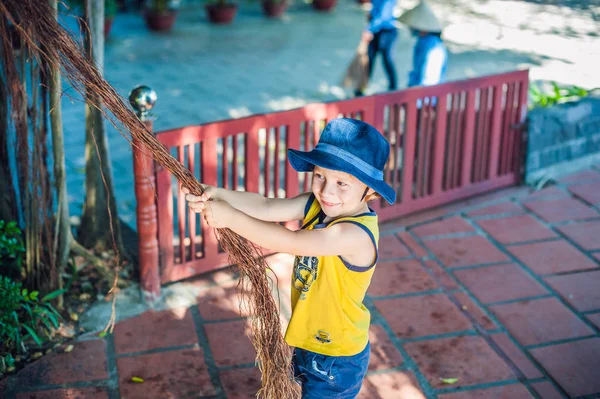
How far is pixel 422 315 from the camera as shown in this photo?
405cm

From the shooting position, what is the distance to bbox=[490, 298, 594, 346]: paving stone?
12.7ft

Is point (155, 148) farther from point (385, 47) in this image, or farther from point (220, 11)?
point (220, 11)

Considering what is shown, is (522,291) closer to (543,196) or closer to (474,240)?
(474,240)

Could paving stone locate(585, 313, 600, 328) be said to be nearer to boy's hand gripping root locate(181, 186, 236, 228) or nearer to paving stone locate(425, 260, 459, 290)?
paving stone locate(425, 260, 459, 290)

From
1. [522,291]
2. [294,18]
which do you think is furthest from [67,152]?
[294,18]

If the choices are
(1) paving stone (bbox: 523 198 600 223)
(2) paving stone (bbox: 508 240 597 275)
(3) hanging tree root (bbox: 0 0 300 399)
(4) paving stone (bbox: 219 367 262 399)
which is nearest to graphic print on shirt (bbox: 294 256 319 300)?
(3) hanging tree root (bbox: 0 0 300 399)

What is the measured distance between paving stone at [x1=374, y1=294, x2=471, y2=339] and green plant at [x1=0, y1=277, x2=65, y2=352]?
1.81m

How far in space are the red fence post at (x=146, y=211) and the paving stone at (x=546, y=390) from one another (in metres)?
2.09

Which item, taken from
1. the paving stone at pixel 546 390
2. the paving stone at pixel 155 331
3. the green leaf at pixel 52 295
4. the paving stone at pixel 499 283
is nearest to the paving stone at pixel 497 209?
the paving stone at pixel 499 283

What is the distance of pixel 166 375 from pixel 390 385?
110 centimetres

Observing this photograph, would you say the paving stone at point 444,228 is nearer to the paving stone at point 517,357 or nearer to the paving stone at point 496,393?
the paving stone at point 517,357

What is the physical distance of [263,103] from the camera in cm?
756

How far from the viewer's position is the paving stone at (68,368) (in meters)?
3.38

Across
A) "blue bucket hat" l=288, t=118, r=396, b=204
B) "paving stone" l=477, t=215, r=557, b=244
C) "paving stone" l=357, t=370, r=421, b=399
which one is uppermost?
"blue bucket hat" l=288, t=118, r=396, b=204
